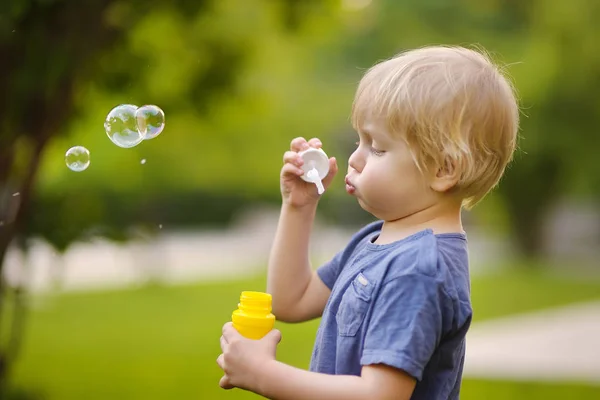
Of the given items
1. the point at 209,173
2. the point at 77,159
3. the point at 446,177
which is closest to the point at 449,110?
the point at 446,177

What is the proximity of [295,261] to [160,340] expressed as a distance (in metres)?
7.67

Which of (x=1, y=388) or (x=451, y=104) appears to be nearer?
(x=451, y=104)

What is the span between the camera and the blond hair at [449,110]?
1.97 meters

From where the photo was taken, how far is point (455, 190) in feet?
6.76

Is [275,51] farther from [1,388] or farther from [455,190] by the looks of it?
[455,190]

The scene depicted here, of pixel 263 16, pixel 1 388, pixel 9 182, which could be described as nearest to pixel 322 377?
pixel 9 182

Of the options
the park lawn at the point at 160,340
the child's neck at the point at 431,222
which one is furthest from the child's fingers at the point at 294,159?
the park lawn at the point at 160,340

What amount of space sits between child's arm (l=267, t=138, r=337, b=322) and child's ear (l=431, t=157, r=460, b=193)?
39cm

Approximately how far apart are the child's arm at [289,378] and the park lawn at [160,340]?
4.66m

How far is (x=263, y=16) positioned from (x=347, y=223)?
20268 millimetres

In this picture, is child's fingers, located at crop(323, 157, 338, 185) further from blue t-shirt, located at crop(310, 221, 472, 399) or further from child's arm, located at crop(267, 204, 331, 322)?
blue t-shirt, located at crop(310, 221, 472, 399)

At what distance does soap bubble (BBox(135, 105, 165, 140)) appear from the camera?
3.10 m

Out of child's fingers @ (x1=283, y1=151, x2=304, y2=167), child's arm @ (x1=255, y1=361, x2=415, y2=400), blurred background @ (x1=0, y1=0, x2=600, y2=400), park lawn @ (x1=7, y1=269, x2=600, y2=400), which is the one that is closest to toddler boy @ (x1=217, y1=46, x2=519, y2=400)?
child's arm @ (x1=255, y1=361, x2=415, y2=400)

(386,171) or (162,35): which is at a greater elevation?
(162,35)
